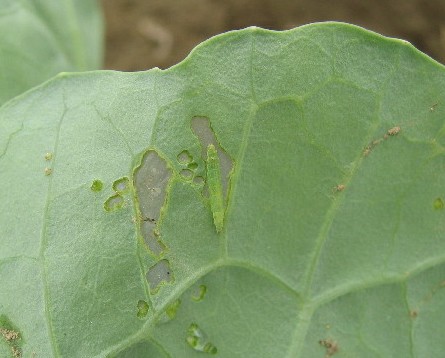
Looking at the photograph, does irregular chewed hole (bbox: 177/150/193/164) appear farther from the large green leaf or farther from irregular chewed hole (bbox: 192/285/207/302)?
irregular chewed hole (bbox: 192/285/207/302)

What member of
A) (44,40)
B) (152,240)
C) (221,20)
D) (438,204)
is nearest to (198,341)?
(152,240)

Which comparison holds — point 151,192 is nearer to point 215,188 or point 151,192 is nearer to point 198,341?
point 215,188

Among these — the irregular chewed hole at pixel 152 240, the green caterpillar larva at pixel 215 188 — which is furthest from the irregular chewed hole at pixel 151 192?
the green caterpillar larva at pixel 215 188

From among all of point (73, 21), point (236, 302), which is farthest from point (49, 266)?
point (73, 21)

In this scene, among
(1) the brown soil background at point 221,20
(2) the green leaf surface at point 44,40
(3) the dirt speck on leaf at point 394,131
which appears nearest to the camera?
(3) the dirt speck on leaf at point 394,131

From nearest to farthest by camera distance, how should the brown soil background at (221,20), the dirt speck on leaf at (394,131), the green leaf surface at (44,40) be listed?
the dirt speck on leaf at (394,131)
the green leaf surface at (44,40)
the brown soil background at (221,20)

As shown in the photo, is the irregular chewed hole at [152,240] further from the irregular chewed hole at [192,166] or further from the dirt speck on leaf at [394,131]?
the dirt speck on leaf at [394,131]

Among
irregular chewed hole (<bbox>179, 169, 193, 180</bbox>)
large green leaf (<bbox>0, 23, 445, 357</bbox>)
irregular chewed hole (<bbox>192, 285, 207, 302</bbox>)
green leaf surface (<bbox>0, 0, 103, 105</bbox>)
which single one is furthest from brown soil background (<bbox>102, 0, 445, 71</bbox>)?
irregular chewed hole (<bbox>192, 285, 207, 302</bbox>)

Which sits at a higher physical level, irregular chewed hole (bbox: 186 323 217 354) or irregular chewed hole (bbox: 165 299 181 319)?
irregular chewed hole (bbox: 165 299 181 319)
